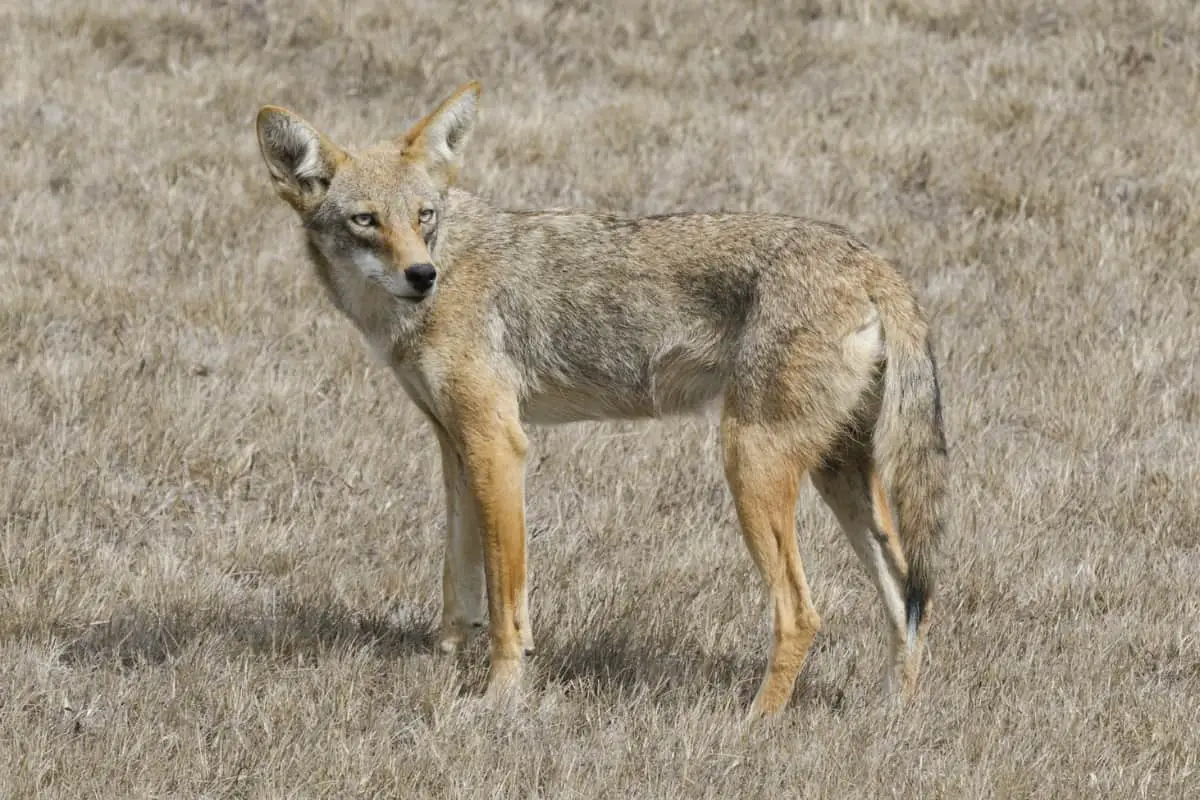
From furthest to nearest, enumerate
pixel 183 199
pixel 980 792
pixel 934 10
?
pixel 934 10, pixel 183 199, pixel 980 792

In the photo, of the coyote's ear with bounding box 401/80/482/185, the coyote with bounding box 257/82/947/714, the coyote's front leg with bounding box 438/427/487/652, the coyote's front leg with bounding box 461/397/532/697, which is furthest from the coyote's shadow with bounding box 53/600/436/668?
the coyote's ear with bounding box 401/80/482/185

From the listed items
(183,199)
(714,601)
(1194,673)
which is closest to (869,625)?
(714,601)

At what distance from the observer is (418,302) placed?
5457mm

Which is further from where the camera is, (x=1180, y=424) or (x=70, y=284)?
(x=70, y=284)

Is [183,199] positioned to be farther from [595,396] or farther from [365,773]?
[365,773]

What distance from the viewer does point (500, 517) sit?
5477mm

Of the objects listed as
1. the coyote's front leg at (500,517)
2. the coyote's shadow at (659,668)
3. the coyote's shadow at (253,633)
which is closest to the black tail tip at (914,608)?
the coyote's shadow at (659,668)

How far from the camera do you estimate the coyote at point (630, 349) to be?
205 inches

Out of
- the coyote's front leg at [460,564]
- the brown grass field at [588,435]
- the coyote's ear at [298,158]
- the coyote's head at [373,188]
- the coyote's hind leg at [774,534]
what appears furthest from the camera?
the coyote's front leg at [460,564]

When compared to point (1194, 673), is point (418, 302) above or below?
above

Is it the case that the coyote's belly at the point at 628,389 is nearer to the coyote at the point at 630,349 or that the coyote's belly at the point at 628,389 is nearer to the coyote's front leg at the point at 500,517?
the coyote at the point at 630,349

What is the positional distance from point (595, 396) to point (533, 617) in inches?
36.8

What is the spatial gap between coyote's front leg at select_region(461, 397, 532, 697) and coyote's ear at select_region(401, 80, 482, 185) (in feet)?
3.22

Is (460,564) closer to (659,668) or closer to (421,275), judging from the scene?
(659,668)
